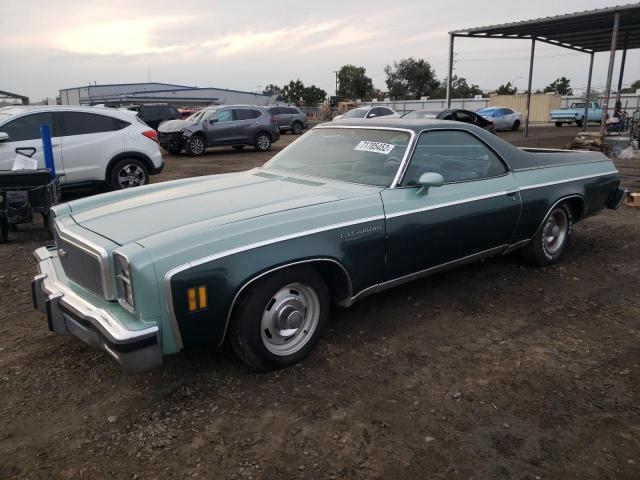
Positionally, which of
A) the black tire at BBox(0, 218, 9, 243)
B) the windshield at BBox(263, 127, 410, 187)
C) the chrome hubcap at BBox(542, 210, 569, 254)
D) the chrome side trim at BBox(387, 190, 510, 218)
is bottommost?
the black tire at BBox(0, 218, 9, 243)

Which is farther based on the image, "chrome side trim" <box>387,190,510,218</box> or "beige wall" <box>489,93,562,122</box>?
"beige wall" <box>489,93,562,122</box>

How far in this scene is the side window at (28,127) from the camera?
7.94m

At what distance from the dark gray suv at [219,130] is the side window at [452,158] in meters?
12.9

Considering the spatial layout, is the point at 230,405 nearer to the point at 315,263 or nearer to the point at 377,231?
the point at 315,263

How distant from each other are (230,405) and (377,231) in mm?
1427

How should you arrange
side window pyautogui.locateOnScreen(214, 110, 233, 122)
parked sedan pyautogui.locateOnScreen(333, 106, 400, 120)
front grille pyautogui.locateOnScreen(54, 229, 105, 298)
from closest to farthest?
front grille pyautogui.locateOnScreen(54, 229, 105, 298), side window pyautogui.locateOnScreen(214, 110, 233, 122), parked sedan pyautogui.locateOnScreen(333, 106, 400, 120)

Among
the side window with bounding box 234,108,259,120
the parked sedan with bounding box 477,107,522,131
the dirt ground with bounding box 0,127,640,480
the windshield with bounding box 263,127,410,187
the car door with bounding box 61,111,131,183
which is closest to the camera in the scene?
the dirt ground with bounding box 0,127,640,480

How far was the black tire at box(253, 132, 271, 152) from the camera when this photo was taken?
678 inches

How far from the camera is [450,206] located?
12.8ft

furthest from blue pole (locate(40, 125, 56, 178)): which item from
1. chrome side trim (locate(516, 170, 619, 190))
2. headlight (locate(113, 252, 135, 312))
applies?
chrome side trim (locate(516, 170, 619, 190))

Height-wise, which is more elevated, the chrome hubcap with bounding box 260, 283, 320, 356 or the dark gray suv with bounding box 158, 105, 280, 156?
the dark gray suv with bounding box 158, 105, 280, 156

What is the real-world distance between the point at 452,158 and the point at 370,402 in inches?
87.3

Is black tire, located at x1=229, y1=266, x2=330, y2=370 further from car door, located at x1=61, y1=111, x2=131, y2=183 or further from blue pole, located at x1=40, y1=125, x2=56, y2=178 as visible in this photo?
car door, located at x1=61, y1=111, x2=131, y2=183

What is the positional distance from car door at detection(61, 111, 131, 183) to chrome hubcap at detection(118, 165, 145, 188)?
29cm
